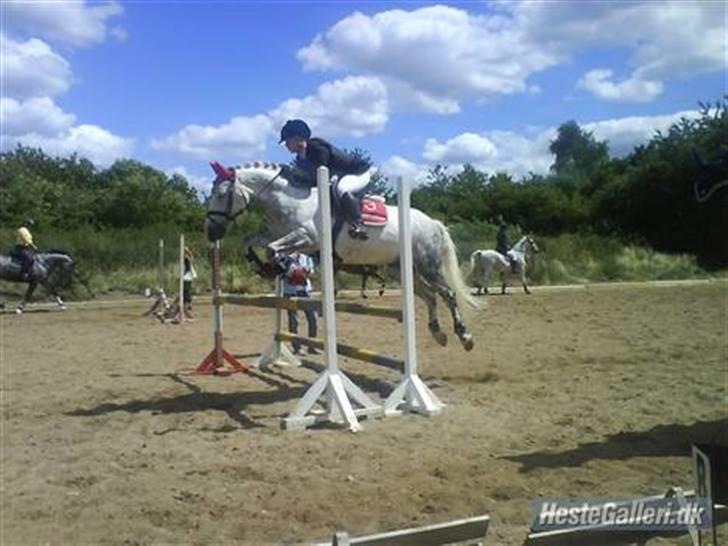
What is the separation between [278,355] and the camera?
9867 mm

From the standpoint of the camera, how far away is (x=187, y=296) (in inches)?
707

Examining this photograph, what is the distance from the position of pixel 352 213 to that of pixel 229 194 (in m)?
1.17

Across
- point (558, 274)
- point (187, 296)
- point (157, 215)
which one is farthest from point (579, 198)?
point (187, 296)

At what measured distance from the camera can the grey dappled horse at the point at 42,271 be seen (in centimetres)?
2000

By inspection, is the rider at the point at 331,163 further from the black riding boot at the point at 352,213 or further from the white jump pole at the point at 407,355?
the white jump pole at the point at 407,355

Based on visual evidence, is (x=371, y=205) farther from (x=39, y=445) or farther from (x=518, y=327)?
(x=518, y=327)

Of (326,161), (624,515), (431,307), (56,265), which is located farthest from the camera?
(56,265)

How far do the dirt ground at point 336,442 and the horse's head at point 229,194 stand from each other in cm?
171

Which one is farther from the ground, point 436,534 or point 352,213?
point 352,213

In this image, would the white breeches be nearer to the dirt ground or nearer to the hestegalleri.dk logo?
the dirt ground

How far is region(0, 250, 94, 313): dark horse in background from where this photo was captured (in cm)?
2002

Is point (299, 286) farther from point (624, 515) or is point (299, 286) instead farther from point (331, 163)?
point (624, 515)

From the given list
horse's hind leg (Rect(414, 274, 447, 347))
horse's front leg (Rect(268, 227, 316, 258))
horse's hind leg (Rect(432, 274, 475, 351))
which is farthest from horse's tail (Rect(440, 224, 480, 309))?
horse's front leg (Rect(268, 227, 316, 258))

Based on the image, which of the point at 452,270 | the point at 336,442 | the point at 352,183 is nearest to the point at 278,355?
the point at 452,270
